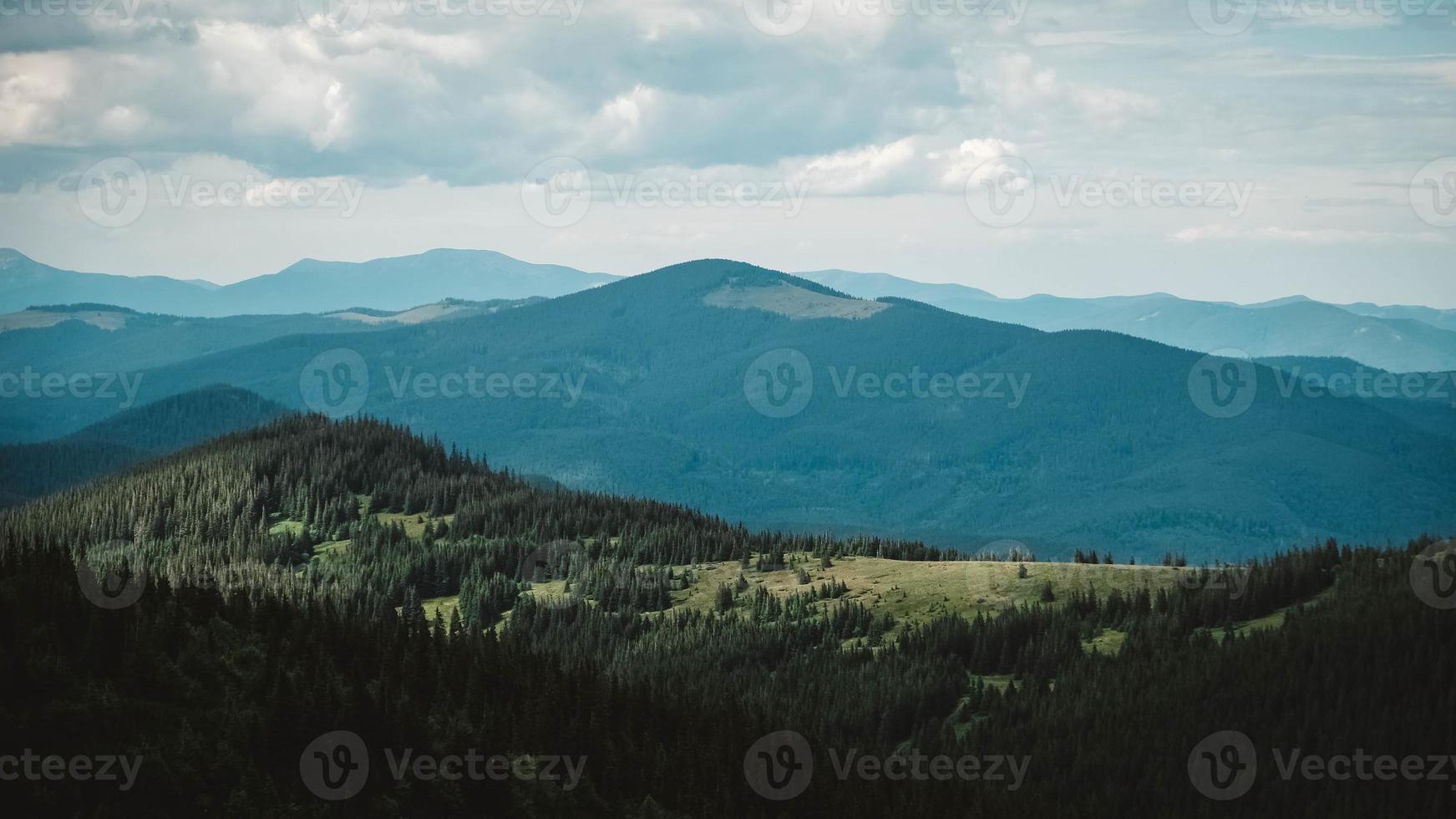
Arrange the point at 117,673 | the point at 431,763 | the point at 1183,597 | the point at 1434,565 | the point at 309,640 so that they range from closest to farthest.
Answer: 1. the point at 117,673
2. the point at 431,763
3. the point at 309,640
4. the point at 1434,565
5. the point at 1183,597

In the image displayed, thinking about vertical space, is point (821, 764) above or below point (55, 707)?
below

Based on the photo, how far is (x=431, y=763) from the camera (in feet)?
371

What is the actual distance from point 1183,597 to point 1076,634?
15963mm

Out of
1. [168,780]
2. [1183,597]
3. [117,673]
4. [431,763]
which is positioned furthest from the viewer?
[1183,597]

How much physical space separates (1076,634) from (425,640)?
92.7m

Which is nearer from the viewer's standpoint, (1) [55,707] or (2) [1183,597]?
(1) [55,707]

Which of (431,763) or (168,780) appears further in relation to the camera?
(431,763)

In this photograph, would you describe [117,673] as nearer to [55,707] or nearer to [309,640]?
[55,707]

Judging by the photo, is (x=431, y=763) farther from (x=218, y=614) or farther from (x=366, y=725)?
(x=218, y=614)

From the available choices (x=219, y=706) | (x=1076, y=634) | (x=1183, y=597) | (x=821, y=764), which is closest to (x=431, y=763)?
(x=219, y=706)

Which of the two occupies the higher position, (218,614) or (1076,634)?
(218,614)

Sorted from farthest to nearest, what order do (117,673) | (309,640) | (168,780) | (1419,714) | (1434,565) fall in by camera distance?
(1434,565)
(1419,714)
(309,640)
(117,673)
(168,780)

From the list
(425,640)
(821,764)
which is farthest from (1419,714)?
(425,640)

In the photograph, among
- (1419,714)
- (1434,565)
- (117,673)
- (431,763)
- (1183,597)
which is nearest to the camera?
(117,673)
